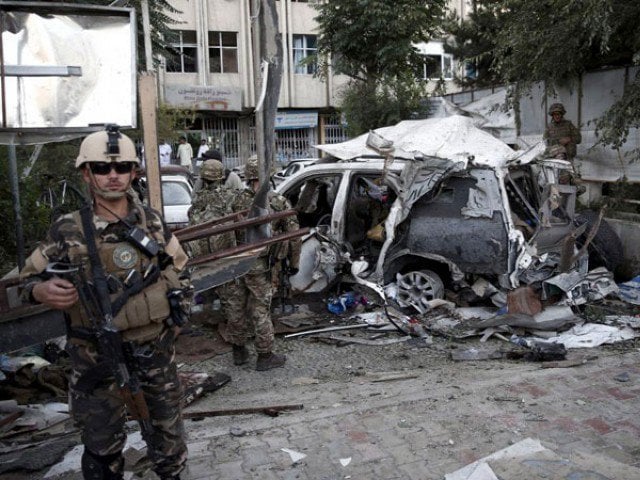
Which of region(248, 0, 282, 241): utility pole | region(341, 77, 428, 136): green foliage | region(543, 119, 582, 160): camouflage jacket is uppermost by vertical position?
region(341, 77, 428, 136): green foliage

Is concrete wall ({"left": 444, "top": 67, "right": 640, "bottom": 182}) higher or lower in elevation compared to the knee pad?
higher

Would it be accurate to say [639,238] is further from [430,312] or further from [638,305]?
[430,312]

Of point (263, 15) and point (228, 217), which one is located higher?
point (263, 15)

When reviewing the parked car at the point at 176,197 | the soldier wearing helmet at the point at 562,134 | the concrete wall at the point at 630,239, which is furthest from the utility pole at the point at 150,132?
the soldier wearing helmet at the point at 562,134

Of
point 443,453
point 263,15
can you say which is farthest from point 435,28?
point 443,453

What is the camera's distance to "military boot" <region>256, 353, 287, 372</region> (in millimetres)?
5336

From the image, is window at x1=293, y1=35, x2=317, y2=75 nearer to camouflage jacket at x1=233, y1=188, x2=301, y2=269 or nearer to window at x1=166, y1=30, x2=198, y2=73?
window at x1=166, y1=30, x2=198, y2=73

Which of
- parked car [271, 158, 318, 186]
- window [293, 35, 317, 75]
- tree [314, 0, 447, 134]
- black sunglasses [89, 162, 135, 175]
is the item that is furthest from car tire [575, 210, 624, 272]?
window [293, 35, 317, 75]

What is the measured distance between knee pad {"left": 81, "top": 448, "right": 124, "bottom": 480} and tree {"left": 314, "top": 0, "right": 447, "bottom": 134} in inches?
558

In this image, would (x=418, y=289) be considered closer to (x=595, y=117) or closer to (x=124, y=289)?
(x=124, y=289)

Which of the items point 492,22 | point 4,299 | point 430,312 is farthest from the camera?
point 492,22

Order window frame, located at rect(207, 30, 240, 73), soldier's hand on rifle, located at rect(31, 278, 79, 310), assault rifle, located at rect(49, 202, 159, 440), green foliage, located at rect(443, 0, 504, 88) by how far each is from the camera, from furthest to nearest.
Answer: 1. window frame, located at rect(207, 30, 240, 73)
2. green foliage, located at rect(443, 0, 504, 88)
3. assault rifle, located at rect(49, 202, 159, 440)
4. soldier's hand on rifle, located at rect(31, 278, 79, 310)

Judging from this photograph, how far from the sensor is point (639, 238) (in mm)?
7898

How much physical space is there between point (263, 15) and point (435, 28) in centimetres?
1555
